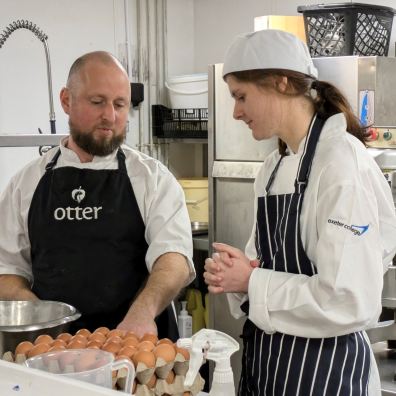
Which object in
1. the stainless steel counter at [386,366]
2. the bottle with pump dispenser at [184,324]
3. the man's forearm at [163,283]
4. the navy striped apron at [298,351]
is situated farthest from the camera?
the bottle with pump dispenser at [184,324]

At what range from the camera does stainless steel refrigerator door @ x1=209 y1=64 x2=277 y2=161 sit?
11.8 ft

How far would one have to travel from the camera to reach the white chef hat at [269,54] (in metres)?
1.67

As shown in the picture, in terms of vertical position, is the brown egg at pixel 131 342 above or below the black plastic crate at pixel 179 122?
below

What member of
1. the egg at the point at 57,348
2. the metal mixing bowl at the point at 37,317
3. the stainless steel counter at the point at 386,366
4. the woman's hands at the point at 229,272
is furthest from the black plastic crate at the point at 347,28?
the egg at the point at 57,348

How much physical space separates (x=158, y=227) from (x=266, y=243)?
0.37 m

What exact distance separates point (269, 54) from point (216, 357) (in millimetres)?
752

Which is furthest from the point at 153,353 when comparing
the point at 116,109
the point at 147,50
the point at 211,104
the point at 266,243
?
the point at 147,50

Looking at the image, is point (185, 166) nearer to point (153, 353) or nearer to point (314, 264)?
point (314, 264)

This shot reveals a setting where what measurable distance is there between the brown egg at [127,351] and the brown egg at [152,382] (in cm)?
6

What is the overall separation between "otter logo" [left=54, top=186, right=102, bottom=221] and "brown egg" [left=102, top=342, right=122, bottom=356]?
74 centimetres

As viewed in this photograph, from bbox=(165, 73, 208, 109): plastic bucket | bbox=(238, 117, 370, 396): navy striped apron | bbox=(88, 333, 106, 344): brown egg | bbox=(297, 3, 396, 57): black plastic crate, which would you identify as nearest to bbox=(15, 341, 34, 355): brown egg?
bbox=(88, 333, 106, 344): brown egg

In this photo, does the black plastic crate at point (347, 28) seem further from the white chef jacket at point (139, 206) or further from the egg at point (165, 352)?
the egg at point (165, 352)

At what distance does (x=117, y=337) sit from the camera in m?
1.37

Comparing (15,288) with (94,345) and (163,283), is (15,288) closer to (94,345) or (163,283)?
(163,283)
